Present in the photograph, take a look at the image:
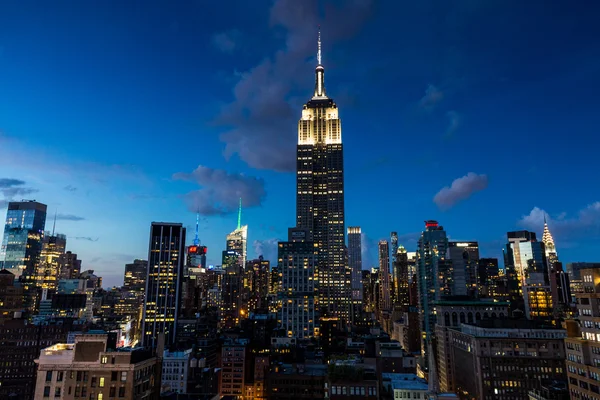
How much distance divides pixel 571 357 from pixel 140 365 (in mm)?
83809

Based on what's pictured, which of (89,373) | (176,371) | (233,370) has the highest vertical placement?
(89,373)

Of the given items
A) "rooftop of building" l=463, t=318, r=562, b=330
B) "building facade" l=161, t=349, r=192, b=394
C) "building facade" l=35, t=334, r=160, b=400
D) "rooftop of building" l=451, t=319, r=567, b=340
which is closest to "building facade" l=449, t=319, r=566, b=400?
"rooftop of building" l=451, t=319, r=567, b=340

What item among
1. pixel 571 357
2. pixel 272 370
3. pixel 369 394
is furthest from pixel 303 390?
pixel 571 357

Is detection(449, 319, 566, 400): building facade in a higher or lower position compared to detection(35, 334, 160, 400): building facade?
lower

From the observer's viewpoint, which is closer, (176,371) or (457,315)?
(176,371)

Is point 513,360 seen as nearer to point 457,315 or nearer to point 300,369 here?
point 457,315

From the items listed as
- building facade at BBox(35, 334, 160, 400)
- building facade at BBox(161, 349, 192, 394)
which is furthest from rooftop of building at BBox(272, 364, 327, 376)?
building facade at BBox(35, 334, 160, 400)

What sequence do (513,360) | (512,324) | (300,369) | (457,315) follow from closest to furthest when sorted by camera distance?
(300,369) < (513,360) < (512,324) < (457,315)

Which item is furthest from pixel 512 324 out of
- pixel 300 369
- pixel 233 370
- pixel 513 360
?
pixel 233 370

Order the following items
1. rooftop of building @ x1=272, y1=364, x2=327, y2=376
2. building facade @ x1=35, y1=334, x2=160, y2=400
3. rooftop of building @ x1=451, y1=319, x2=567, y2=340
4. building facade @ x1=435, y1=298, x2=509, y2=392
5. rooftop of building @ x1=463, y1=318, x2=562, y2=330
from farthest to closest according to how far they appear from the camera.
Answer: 1. building facade @ x1=435, y1=298, x2=509, y2=392
2. rooftop of building @ x1=463, y1=318, x2=562, y2=330
3. rooftop of building @ x1=451, y1=319, x2=567, y2=340
4. rooftop of building @ x1=272, y1=364, x2=327, y2=376
5. building facade @ x1=35, y1=334, x2=160, y2=400

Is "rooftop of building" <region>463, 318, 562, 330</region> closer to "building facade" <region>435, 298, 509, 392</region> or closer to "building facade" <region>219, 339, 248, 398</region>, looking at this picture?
"building facade" <region>435, 298, 509, 392</region>

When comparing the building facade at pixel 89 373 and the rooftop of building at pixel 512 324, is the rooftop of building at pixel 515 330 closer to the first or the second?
the rooftop of building at pixel 512 324

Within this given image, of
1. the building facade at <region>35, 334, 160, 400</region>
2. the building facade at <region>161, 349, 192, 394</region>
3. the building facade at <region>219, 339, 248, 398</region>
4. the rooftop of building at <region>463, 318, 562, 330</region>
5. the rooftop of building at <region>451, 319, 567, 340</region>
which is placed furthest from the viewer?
the building facade at <region>219, 339, 248, 398</region>

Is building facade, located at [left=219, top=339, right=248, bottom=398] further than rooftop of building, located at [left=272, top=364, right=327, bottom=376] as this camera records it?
Yes
